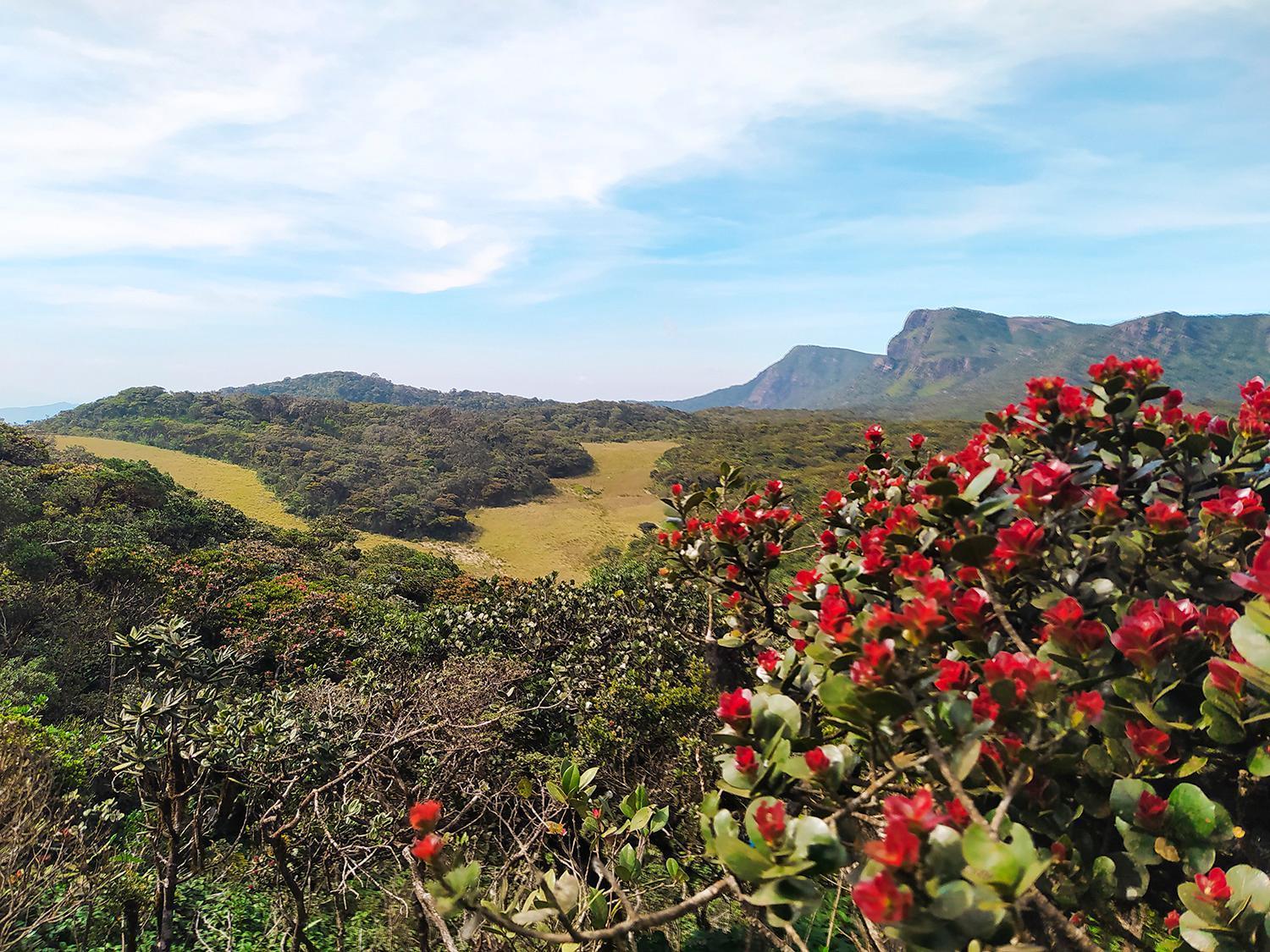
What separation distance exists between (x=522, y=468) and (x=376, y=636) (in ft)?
147

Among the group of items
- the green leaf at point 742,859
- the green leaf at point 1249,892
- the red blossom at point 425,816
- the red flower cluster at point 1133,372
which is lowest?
the green leaf at point 1249,892

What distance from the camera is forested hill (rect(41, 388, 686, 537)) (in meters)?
42.0

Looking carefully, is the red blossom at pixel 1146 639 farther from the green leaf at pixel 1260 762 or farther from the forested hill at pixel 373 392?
the forested hill at pixel 373 392

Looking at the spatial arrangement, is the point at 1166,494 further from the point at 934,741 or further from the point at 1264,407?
the point at 934,741

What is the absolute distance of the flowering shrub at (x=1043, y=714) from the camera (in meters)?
1.12

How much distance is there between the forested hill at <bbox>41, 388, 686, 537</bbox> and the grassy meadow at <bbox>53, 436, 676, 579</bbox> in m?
1.85

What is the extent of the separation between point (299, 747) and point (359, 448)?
5517 cm

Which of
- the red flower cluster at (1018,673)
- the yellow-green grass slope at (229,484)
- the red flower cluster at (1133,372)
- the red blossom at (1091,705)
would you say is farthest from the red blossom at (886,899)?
the yellow-green grass slope at (229,484)

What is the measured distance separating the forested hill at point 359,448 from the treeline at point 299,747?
29.6 m

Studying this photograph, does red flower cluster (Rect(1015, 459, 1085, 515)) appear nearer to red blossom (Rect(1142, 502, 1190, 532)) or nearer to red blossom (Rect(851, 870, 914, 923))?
red blossom (Rect(1142, 502, 1190, 532))

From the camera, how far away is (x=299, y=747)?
15.3ft

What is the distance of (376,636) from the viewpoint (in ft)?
34.9

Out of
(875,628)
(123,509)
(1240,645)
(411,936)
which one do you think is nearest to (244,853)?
(411,936)

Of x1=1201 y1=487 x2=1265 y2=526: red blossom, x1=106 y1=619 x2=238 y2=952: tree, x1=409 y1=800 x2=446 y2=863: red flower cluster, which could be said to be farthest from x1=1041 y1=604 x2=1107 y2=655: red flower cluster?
x1=106 y1=619 x2=238 y2=952: tree
